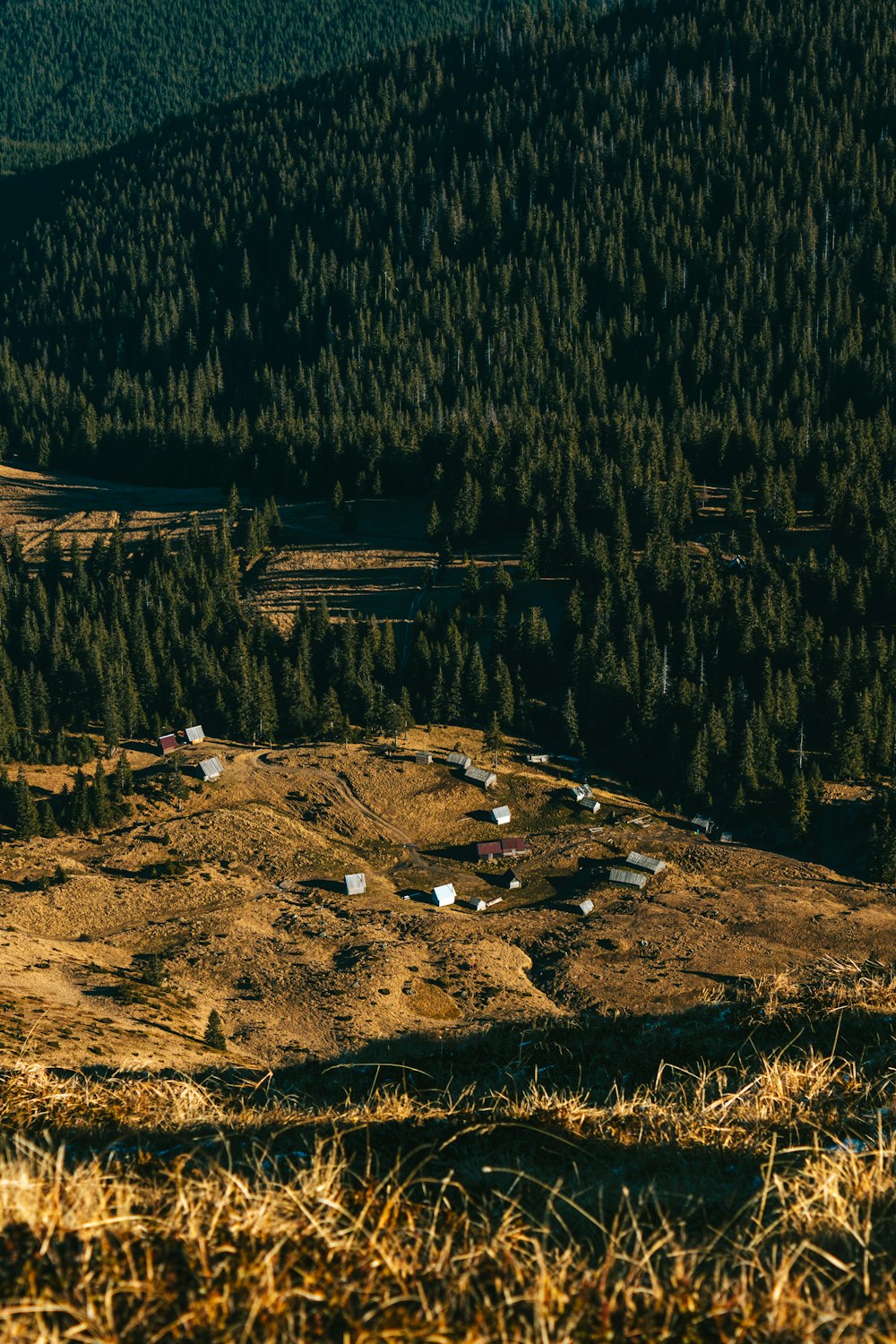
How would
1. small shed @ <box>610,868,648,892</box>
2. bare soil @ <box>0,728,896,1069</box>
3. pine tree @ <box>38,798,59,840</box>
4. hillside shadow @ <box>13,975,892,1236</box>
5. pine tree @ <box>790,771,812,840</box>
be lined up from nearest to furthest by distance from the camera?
hillside shadow @ <box>13,975,892,1236</box>, bare soil @ <box>0,728,896,1069</box>, small shed @ <box>610,868,648,892</box>, pine tree @ <box>38,798,59,840</box>, pine tree @ <box>790,771,812,840</box>

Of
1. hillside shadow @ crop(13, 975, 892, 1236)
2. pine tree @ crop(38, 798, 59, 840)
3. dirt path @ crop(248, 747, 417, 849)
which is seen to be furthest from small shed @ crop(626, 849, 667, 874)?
hillside shadow @ crop(13, 975, 892, 1236)

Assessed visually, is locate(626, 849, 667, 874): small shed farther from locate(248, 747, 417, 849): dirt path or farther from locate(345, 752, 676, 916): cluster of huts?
locate(248, 747, 417, 849): dirt path

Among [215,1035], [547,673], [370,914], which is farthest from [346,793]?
[215,1035]

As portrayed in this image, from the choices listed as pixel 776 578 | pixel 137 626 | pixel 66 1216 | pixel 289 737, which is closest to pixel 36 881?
pixel 289 737

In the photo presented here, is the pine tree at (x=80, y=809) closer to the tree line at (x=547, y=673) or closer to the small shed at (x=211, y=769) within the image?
the tree line at (x=547, y=673)

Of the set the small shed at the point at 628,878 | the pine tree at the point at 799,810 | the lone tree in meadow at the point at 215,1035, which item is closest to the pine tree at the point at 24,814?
the lone tree in meadow at the point at 215,1035

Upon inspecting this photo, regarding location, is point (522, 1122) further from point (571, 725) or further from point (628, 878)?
point (571, 725)

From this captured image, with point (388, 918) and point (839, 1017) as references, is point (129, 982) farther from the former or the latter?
point (839, 1017)
